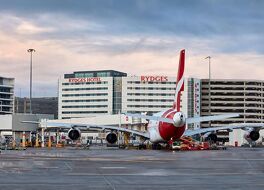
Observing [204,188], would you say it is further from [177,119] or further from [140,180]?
[177,119]

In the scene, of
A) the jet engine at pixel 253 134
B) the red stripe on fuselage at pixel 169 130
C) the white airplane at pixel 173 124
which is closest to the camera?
the white airplane at pixel 173 124

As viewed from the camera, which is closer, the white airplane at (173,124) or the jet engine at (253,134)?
the white airplane at (173,124)

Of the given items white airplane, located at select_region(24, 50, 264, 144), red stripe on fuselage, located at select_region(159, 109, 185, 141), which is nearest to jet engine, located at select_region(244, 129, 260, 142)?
white airplane, located at select_region(24, 50, 264, 144)

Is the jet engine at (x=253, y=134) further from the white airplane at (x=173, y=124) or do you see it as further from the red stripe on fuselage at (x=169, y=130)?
the red stripe on fuselage at (x=169, y=130)

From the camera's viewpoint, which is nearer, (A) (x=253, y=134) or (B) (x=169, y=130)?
(B) (x=169, y=130)

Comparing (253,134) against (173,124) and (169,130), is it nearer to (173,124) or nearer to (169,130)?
(169,130)

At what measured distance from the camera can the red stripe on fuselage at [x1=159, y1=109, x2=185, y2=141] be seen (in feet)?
239

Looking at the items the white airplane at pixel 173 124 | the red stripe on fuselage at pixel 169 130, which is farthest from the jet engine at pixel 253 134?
the red stripe on fuselage at pixel 169 130

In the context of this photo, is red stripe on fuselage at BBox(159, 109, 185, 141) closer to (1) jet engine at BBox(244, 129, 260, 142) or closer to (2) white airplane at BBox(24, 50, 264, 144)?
(2) white airplane at BBox(24, 50, 264, 144)

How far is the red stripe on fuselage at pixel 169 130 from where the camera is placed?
72856 millimetres

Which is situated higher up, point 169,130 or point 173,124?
point 173,124

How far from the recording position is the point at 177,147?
258ft

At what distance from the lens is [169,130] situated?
74062 millimetres

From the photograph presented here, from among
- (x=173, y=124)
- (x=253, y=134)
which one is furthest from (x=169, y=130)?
(x=253, y=134)
